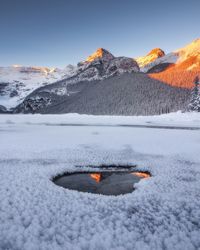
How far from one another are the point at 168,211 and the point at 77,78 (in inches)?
5616

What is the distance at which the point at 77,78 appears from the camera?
143750mm

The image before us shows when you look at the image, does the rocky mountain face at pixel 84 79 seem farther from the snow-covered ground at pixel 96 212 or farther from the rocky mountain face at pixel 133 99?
the snow-covered ground at pixel 96 212

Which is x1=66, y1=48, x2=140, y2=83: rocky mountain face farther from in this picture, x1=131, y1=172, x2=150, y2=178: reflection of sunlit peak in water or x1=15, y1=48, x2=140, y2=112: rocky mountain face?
x1=131, y1=172, x2=150, y2=178: reflection of sunlit peak in water

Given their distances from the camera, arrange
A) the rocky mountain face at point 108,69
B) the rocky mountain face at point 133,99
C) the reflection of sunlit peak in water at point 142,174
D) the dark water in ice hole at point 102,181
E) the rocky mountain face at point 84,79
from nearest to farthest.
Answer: the dark water in ice hole at point 102,181 < the reflection of sunlit peak in water at point 142,174 < the rocky mountain face at point 133,99 < the rocky mountain face at point 84,79 < the rocky mountain face at point 108,69

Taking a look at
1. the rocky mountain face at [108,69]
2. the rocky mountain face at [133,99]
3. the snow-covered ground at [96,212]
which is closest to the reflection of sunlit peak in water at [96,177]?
the snow-covered ground at [96,212]

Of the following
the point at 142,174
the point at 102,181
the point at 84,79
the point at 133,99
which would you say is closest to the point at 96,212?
the point at 102,181

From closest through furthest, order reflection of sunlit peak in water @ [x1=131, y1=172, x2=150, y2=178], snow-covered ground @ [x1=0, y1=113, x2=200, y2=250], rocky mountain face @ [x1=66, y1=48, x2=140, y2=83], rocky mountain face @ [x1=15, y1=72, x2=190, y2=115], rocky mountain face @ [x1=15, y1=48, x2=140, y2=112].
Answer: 1. snow-covered ground @ [x1=0, y1=113, x2=200, y2=250]
2. reflection of sunlit peak in water @ [x1=131, y1=172, x2=150, y2=178]
3. rocky mountain face @ [x1=15, y1=72, x2=190, y2=115]
4. rocky mountain face @ [x1=15, y1=48, x2=140, y2=112]
5. rocky mountain face @ [x1=66, y1=48, x2=140, y2=83]

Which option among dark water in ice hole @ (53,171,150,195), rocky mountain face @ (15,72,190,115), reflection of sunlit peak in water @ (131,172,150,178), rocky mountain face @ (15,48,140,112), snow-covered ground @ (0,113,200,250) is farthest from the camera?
rocky mountain face @ (15,48,140,112)

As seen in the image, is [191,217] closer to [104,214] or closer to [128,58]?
[104,214]

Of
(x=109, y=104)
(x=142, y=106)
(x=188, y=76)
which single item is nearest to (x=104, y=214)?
Result: (x=142, y=106)

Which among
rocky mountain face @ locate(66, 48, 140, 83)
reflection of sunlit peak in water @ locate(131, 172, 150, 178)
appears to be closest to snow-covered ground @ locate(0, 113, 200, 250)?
reflection of sunlit peak in water @ locate(131, 172, 150, 178)

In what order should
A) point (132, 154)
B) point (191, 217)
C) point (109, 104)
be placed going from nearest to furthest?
point (191, 217) < point (132, 154) < point (109, 104)

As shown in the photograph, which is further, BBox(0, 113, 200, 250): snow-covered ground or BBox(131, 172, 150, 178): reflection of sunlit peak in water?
BBox(131, 172, 150, 178): reflection of sunlit peak in water

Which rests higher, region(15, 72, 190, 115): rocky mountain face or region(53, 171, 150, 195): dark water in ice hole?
region(15, 72, 190, 115): rocky mountain face
